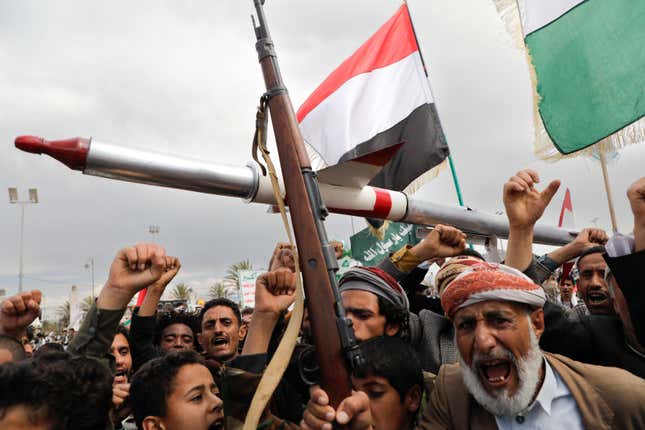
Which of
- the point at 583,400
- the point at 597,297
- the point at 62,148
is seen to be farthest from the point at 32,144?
the point at 597,297

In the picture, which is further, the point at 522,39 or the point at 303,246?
the point at 522,39

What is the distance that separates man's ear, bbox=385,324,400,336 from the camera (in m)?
2.59

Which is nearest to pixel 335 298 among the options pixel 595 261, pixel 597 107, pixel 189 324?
pixel 597 107

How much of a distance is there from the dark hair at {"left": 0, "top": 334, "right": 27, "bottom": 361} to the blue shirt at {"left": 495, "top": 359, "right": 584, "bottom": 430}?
246 cm

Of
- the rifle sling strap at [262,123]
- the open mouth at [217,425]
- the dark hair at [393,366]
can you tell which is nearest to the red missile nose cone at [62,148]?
the rifle sling strap at [262,123]

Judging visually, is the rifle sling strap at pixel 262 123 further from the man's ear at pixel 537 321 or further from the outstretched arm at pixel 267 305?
the man's ear at pixel 537 321

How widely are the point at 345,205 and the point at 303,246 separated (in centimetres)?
70

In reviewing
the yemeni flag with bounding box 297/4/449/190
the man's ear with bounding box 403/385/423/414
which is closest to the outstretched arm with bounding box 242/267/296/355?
the man's ear with bounding box 403/385/423/414

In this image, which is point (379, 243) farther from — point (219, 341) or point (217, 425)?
point (217, 425)

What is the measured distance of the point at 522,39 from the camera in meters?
3.59

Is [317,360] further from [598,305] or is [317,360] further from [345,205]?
[598,305]

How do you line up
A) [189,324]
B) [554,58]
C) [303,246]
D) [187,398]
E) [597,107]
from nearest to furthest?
[303,246]
[187,398]
[597,107]
[554,58]
[189,324]

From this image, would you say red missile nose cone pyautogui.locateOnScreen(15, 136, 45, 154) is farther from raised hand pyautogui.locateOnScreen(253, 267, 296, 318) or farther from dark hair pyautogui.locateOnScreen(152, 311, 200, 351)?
dark hair pyautogui.locateOnScreen(152, 311, 200, 351)

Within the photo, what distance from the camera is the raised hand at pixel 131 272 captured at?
2.07 metres
